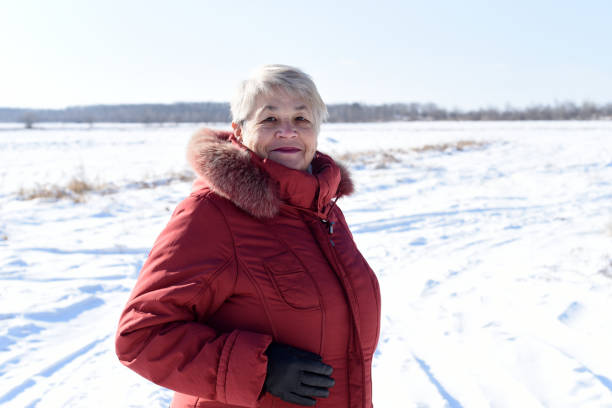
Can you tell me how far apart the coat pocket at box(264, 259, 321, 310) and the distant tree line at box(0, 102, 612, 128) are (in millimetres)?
63784

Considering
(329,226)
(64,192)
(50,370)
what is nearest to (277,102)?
(329,226)

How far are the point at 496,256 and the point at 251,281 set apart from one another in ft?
14.8

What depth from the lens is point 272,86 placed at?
5.09ft

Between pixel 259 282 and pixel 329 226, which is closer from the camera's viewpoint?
pixel 259 282

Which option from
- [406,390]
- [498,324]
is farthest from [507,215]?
[406,390]

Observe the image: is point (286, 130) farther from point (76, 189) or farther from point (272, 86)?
point (76, 189)

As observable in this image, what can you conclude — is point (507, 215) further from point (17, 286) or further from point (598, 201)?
point (17, 286)

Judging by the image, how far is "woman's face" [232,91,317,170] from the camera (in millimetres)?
1567

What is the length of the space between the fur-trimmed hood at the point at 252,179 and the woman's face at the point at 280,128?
0.07 meters

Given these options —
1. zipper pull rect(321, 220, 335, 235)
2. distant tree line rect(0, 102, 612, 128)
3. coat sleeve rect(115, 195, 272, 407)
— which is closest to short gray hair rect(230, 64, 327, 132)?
zipper pull rect(321, 220, 335, 235)

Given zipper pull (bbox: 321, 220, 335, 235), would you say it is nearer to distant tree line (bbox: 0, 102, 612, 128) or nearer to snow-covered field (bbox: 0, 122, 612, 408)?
snow-covered field (bbox: 0, 122, 612, 408)

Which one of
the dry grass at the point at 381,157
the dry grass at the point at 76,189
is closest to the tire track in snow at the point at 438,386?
the dry grass at the point at 76,189

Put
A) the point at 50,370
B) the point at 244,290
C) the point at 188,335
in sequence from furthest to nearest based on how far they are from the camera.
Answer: the point at 50,370, the point at 244,290, the point at 188,335

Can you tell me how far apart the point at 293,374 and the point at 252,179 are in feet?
2.01
